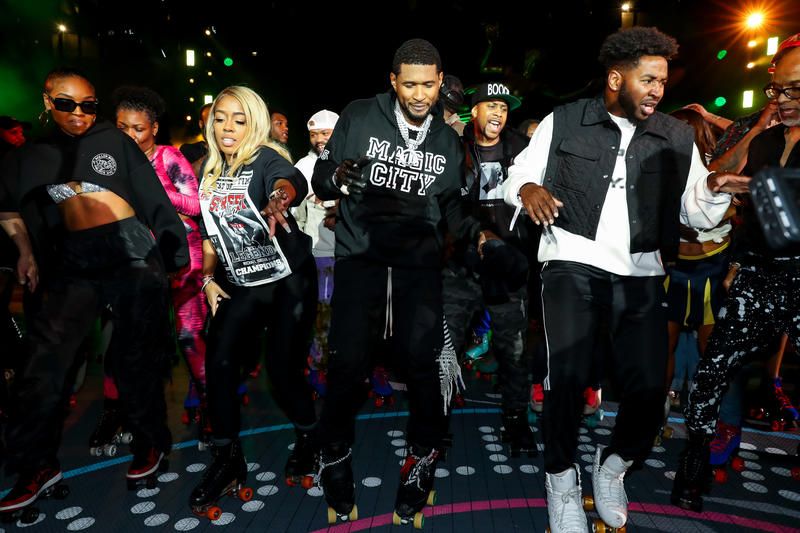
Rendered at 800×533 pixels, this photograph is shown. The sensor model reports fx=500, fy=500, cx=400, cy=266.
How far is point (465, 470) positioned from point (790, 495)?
1.89 m

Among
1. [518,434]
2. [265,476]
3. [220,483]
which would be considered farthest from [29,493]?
[518,434]

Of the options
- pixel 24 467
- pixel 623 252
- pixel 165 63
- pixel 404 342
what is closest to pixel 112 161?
pixel 24 467

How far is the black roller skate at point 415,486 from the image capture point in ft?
8.43

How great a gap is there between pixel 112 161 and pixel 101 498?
1.90 m

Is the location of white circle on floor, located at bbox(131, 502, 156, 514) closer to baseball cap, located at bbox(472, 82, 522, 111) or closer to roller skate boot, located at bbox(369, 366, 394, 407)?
roller skate boot, located at bbox(369, 366, 394, 407)

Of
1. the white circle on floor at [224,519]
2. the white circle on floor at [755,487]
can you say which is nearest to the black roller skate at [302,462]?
the white circle on floor at [224,519]

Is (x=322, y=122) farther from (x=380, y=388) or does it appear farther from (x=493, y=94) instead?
(x=380, y=388)

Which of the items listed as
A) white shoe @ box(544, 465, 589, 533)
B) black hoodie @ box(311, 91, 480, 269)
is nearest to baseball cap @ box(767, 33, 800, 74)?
black hoodie @ box(311, 91, 480, 269)

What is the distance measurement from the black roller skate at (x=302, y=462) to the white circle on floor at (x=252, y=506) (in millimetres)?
232

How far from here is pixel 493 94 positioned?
386cm

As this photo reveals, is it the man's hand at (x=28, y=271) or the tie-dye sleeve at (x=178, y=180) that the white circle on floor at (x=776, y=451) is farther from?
the man's hand at (x=28, y=271)

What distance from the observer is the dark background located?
12797 mm

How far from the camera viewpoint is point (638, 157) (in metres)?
2.43

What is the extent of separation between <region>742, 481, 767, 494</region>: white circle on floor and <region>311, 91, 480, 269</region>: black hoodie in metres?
2.31
